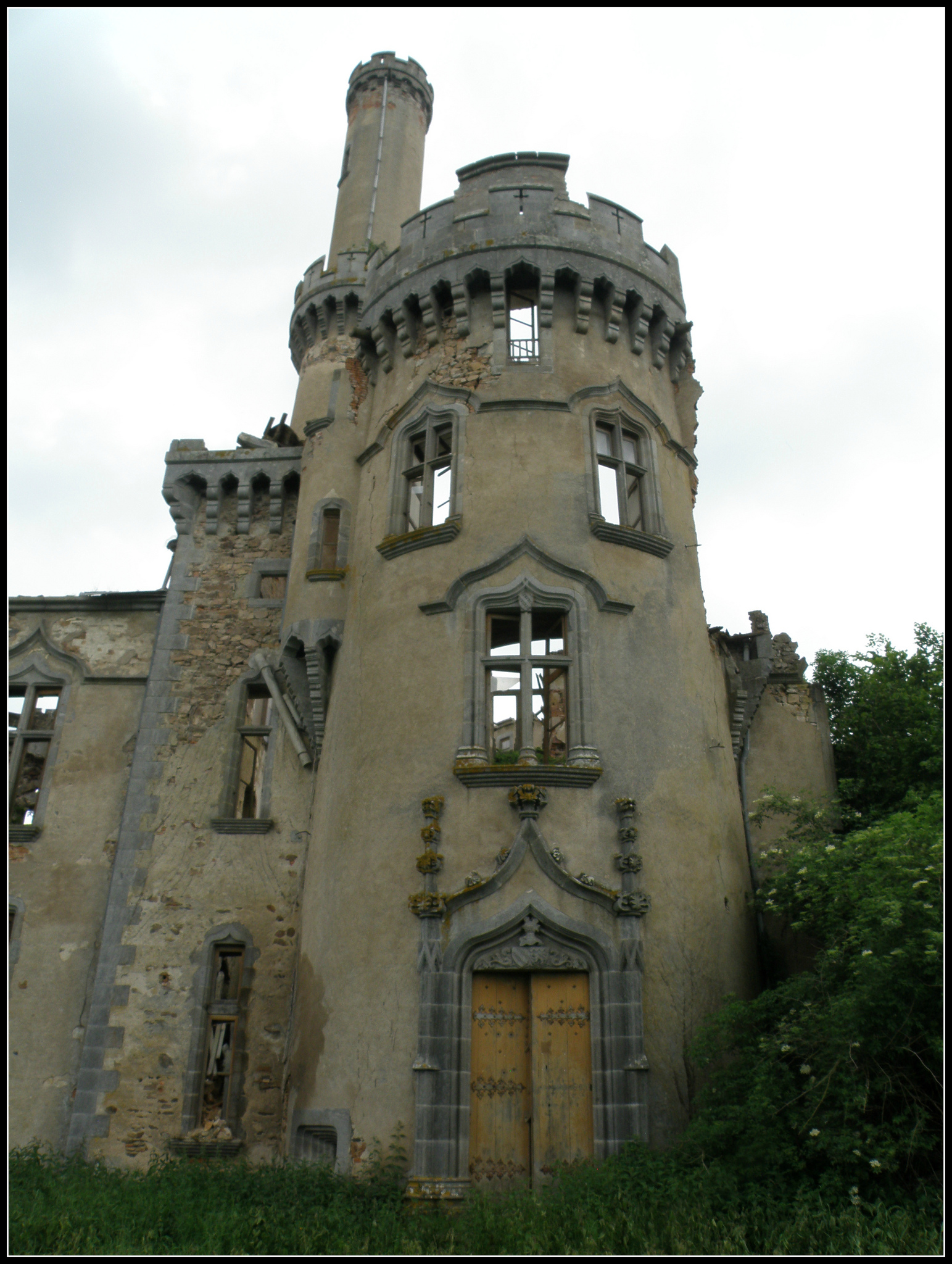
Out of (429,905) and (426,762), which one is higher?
(426,762)

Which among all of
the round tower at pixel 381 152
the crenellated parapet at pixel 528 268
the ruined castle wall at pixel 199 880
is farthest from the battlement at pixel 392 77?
the ruined castle wall at pixel 199 880

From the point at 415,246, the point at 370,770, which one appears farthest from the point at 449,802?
the point at 415,246

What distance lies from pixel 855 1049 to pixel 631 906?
2.88m

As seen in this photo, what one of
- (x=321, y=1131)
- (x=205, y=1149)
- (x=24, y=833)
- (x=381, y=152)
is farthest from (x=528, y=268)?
(x=205, y=1149)

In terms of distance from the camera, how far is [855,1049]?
938 centimetres

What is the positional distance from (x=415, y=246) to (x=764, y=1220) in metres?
14.7

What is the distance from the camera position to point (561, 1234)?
8.27 meters

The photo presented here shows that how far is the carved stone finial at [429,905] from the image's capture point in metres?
11.5

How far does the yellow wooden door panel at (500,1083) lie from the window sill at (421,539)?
6.10m

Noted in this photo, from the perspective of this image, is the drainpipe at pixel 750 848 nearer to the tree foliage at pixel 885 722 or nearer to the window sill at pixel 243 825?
the tree foliage at pixel 885 722

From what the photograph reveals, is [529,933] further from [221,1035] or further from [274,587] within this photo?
[274,587]

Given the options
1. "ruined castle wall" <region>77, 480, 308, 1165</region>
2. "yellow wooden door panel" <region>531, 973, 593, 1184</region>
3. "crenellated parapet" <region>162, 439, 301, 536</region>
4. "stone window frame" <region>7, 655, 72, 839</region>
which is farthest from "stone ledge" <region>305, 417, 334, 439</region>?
"yellow wooden door panel" <region>531, 973, 593, 1184</region>

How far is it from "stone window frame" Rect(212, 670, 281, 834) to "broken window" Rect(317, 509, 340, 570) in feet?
7.80

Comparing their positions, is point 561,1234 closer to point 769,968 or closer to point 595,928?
point 595,928
